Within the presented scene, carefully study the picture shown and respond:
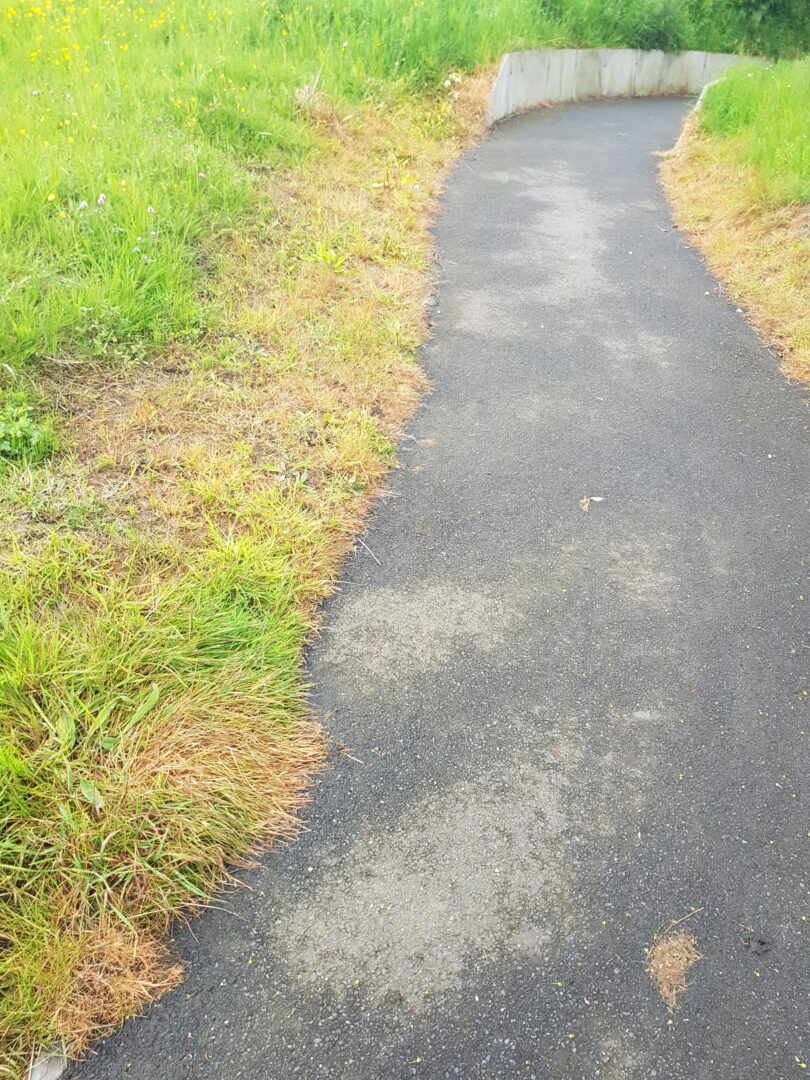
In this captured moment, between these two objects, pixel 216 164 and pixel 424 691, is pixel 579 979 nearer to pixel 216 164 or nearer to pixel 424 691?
pixel 424 691

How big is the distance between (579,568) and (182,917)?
2.32 m

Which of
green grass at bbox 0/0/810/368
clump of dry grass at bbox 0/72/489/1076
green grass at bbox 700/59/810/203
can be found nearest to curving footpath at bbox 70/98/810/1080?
clump of dry grass at bbox 0/72/489/1076

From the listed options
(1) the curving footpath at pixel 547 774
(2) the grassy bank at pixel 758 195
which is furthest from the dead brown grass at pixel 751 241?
(1) the curving footpath at pixel 547 774

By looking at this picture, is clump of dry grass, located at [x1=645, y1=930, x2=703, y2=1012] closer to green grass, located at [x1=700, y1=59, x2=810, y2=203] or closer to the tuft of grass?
the tuft of grass

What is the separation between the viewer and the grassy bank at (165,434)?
232cm

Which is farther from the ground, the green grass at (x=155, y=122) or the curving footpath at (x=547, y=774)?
the green grass at (x=155, y=122)

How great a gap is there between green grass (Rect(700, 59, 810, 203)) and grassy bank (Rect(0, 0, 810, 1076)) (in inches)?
136

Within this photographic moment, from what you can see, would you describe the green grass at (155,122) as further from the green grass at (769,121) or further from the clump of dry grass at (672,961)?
the clump of dry grass at (672,961)

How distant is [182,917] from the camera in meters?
2.29

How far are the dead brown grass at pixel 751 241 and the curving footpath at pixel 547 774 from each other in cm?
98

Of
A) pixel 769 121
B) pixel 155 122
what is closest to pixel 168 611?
pixel 155 122

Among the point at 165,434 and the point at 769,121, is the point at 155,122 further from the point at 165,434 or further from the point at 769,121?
the point at 769,121

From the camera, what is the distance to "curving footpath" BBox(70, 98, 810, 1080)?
210cm

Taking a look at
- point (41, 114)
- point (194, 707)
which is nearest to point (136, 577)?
point (194, 707)
